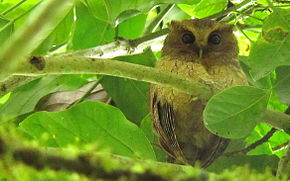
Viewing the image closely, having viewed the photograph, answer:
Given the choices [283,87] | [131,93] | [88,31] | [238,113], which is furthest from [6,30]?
[283,87]

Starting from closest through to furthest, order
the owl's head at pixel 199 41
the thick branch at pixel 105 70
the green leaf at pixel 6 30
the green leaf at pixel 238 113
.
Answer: the thick branch at pixel 105 70, the green leaf at pixel 238 113, the green leaf at pixel 6 30, the owl's head at pixel 199 41

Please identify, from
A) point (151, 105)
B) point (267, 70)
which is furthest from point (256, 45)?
point (151, 105)

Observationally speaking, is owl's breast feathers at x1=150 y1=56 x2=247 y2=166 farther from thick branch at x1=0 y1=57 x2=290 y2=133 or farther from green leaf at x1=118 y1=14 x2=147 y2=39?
thick branch at x1=0 y1=57 x2=290 y2=133

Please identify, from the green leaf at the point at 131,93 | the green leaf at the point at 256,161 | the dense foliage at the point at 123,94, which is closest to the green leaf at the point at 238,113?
the dense foliage at the point at 123,94

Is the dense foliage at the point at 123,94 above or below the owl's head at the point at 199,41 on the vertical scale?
above

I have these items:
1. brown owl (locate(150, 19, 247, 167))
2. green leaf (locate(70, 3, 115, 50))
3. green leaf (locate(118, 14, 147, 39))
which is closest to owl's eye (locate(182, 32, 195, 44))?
brown owl (locate(150, 19, 247, 167))

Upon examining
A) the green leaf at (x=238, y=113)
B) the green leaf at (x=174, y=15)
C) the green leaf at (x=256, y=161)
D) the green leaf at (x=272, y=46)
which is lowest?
the green leaf at (x=256, y=161)

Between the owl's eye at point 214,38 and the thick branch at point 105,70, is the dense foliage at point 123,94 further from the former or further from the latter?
the owl's eye at point 214,38

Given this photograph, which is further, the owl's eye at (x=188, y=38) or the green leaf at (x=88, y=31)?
the owl's eye at (x=188, y=38)

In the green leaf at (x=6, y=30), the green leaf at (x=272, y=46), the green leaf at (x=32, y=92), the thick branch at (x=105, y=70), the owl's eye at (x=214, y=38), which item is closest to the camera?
the thick branch at (x=105, y=70)
